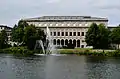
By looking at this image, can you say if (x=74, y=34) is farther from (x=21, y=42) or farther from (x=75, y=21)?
(x=21, y=42)

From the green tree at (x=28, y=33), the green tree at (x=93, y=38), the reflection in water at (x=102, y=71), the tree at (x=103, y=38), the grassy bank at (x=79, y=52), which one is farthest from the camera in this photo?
the tree at (x=103, y=38)

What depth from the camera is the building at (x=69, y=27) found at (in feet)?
372

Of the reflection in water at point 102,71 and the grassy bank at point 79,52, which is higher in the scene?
the grassy bank at point 79,52

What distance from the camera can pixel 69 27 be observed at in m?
115

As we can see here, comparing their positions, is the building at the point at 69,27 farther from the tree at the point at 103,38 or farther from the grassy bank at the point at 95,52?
the grassy bank at the point at 95,52

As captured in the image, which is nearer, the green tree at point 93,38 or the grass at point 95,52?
the grass at point 95,52

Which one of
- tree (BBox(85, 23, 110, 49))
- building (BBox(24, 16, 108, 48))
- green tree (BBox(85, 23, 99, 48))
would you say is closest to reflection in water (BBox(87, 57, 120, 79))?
green tree (BBox(85, 23, 99, 48))

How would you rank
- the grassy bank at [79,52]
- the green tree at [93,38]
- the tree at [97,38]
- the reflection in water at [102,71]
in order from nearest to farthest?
the reflection in water at [102,71] < the grassy bank at [79,52] < the green tree at [93,38] < the tree at [97,38]

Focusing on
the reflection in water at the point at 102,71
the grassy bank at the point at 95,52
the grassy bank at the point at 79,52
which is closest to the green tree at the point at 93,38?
the grassy bank at the point at 79,52

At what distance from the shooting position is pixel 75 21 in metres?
114

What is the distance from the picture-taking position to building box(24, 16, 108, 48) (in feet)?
372

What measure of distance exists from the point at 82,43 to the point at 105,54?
113ft

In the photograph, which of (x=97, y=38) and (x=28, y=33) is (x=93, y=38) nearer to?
(x=97, y=38)

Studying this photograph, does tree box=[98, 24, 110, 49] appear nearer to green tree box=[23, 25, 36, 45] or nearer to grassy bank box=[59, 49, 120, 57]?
grassy bank box=[59, 49, 120, 57]
